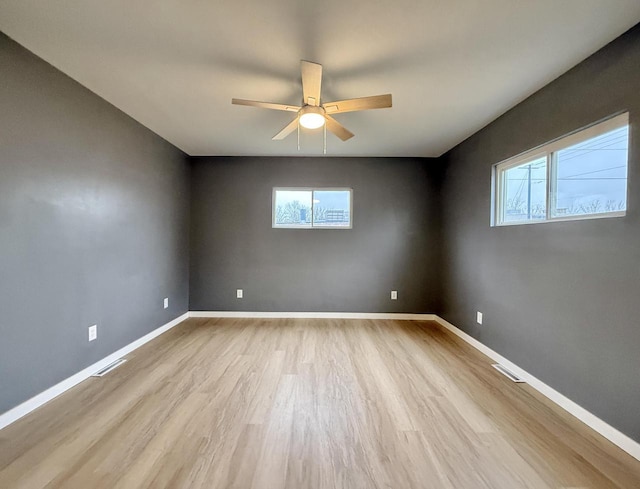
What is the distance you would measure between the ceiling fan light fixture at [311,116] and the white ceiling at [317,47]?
0.89ft

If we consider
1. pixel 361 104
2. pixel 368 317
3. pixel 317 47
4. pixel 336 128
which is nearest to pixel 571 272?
pixel 361 104

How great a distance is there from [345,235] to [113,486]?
3586mm

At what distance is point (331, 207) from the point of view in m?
4.46

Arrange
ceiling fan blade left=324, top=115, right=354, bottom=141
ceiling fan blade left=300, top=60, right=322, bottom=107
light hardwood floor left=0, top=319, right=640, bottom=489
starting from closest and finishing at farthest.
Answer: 1. light hardwood floor left=0, top=319, right=640, bottom=489
2. ceiling fan blade left=300, top=60, right=322, bottom=107
3. ceiling fan blade left=324, top=115, right=354, bottom=141

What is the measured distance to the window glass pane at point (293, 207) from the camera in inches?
175

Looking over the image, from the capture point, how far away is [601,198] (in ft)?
6.27

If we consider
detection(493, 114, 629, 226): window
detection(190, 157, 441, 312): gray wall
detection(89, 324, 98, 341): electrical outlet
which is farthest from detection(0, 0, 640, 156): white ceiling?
detection(89, 324, 98, 341): electrical outlet

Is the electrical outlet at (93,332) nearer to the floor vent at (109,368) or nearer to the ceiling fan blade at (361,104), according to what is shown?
the floor vent at (109,368)

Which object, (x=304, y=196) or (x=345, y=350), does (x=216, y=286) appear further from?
(x=345, y=350)

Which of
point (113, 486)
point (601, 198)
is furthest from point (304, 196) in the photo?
point (113, 486)

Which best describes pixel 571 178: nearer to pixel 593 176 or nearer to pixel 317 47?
pixel 593 176

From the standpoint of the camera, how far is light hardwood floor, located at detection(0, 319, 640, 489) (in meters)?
1.46

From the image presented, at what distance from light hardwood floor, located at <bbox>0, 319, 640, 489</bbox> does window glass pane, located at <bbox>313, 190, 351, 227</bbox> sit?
215 centimetres

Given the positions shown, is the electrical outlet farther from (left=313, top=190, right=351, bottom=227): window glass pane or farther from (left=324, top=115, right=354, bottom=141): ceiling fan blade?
(left=313, top=190, right=351, bottom=227): window glass pane
